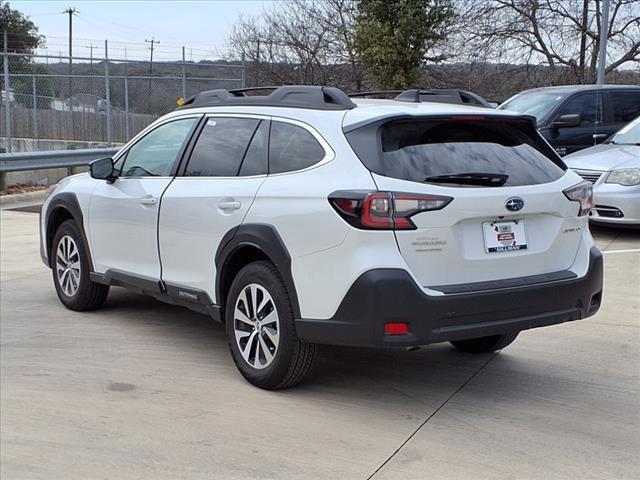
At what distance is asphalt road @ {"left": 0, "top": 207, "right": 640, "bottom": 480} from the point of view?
3.99 metres

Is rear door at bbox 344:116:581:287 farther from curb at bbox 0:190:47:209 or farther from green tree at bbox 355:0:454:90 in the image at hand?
green tree at bbox 355:0:454:90

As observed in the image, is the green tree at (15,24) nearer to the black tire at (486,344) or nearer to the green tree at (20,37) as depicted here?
the green tree at (20,37)

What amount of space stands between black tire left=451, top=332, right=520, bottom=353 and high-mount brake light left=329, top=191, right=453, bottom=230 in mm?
1582

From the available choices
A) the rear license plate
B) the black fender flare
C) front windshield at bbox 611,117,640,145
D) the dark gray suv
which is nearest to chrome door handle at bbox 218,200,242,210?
the rear license plate

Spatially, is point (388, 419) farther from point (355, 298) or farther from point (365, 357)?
point (365, 357)

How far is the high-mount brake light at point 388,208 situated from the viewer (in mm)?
4289

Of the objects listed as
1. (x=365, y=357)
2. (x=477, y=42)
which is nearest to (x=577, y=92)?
(x=365, y=357)

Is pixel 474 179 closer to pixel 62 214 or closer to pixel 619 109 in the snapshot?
pixel 62 214

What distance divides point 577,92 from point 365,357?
887 cm

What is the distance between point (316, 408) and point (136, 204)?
7.16 ft

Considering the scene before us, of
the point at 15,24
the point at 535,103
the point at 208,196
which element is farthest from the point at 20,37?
the point at 208,196

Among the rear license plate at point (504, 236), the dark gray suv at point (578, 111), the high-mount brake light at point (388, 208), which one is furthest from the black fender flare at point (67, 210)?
the dark gray suv at point (578, 111)

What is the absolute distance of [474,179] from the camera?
4.57 m

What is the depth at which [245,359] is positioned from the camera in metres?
5.05
